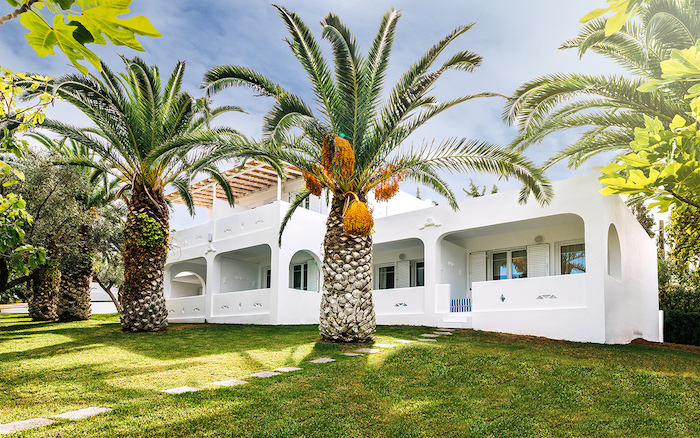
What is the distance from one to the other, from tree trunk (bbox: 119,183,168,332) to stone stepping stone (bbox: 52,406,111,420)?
8861mm

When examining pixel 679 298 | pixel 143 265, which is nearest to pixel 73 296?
pixel 143 265

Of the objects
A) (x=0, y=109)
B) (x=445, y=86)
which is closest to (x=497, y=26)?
(x=445, y=86)

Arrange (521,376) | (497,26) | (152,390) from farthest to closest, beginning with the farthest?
(497,26) < (521,376) < (152,390)

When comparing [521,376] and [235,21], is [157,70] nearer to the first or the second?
[235,21]

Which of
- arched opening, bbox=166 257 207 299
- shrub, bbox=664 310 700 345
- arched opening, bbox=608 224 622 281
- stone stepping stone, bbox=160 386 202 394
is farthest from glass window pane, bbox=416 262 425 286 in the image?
stone stepping stone, bbox=160 386 202 394

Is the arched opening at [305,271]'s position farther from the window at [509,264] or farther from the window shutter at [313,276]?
the window at [509,264]

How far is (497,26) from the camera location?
879 centimetres

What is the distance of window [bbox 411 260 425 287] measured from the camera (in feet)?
67.5

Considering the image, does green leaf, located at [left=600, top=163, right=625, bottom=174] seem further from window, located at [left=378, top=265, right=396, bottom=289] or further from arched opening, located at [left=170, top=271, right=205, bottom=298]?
arched opening, located at [left=170, top=271, right=205, bottom=298]

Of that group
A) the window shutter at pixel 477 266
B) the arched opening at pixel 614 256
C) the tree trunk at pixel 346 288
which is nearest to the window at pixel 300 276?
the window shutter at pixel 477 266

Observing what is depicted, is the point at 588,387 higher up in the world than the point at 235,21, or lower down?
lower down

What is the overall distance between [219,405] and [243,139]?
688 cm

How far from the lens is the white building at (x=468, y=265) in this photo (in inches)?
542

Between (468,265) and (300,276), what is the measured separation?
7.60m
